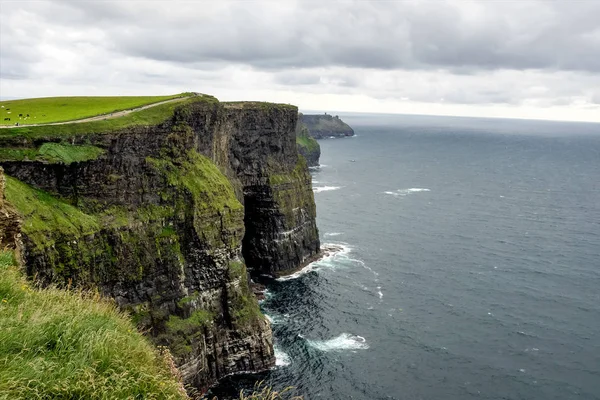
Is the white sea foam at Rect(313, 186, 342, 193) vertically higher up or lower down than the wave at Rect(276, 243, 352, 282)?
higher up

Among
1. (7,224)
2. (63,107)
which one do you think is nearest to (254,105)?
(63,107)

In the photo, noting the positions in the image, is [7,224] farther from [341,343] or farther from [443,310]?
[443,310]

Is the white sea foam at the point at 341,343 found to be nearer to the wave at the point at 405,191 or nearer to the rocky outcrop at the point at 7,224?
the rocky outcrop at the point at 7,224

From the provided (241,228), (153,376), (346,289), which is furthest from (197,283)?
(153,376)

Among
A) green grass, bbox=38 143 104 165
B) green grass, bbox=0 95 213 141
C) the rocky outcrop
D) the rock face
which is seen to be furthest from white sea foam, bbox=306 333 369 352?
the rocky outcrop

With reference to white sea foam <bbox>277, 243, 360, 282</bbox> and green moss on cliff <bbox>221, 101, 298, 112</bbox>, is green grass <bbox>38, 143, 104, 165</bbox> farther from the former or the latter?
white sea foam <bbox>277, 243, 360, 282</bbox>

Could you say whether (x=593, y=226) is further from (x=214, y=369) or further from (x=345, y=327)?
(x=214, y=369)

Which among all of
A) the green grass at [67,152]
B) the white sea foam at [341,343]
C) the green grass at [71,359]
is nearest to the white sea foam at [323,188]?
the white sea foam at [341,343]
